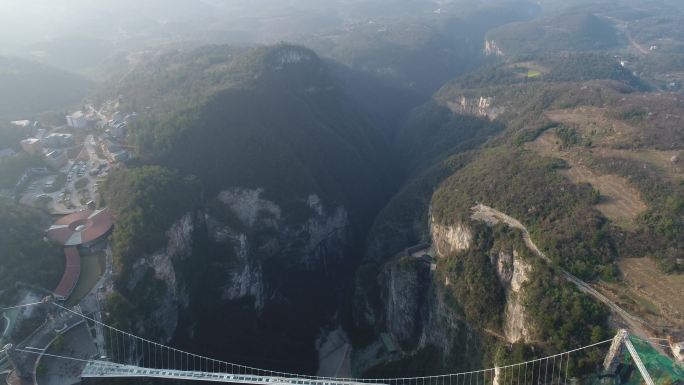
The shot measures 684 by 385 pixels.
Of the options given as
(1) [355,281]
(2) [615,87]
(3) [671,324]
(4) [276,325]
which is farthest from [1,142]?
(2) [615,87]

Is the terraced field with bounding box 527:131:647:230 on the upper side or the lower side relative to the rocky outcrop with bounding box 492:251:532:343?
upper

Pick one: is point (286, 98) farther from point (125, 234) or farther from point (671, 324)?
point (671, 324)

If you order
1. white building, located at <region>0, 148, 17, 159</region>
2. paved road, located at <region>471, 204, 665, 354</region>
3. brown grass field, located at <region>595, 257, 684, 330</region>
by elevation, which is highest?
white building, located at <region>0, 148, 17, 159</region>

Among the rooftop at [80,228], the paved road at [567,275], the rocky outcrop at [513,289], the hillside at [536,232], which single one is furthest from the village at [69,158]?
the rocky outcrop at [513,289]

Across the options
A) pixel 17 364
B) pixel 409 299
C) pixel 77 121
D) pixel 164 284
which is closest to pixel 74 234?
pixel 164 284

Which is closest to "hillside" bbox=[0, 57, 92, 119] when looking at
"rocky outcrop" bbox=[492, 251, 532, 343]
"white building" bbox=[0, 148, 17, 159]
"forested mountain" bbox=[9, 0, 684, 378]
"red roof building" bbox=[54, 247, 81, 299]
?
"forested mountain" bbox=[9, 0, 684, 378]

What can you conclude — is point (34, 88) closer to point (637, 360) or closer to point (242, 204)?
point (242, 204)

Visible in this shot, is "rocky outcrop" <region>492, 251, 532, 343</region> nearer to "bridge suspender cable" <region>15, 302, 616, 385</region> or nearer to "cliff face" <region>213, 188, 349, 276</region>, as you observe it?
"bridge suspender cable" <region>15, 302, 616, 385</region>
